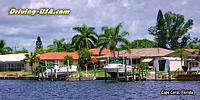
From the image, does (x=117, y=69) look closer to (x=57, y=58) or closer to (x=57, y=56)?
(x=57, y=58)

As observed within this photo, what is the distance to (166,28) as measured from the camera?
148 meters

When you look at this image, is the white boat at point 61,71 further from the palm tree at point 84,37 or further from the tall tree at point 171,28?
the tall tree at point 171,28

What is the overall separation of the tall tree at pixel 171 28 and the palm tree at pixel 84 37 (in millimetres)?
30574

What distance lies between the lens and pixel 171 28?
148 m

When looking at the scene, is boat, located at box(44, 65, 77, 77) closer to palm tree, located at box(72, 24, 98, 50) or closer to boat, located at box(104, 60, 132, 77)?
boat, located at box(104, 60, 132, 77)

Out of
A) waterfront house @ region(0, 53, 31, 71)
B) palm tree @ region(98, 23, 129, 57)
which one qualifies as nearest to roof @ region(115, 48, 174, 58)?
palm tree @ region(98, 23, 129, 57)

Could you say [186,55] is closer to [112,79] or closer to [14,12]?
[112,79]

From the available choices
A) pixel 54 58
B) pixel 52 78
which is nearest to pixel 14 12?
pixel 52 78

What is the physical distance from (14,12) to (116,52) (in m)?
77.1

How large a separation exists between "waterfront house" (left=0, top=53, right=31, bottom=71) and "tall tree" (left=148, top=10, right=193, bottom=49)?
152 feet

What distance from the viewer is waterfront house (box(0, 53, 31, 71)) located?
12125 cm

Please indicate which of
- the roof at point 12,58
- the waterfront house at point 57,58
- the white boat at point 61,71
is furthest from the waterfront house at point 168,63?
the roof at point 12,58

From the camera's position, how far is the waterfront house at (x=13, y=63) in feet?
398

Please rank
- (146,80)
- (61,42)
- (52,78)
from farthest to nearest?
(61,42) < (52,78) < (146,80)
